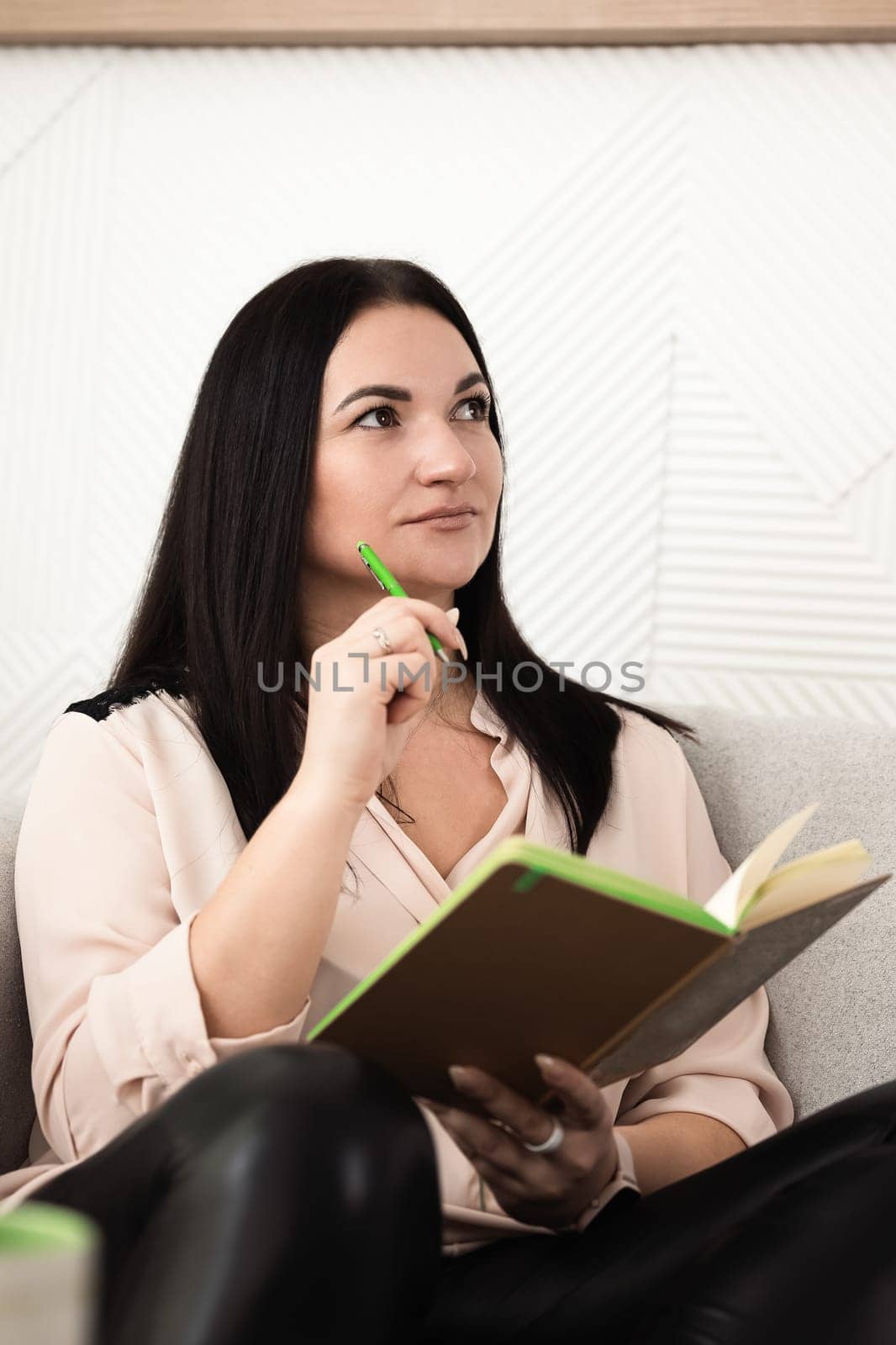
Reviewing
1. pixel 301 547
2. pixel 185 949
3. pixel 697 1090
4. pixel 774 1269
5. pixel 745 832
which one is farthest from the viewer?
pixel 745 832

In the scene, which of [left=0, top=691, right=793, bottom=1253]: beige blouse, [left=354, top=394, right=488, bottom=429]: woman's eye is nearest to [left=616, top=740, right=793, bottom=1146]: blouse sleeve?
[left=0, top=691, right=793, bottom=1253]: beige blouse

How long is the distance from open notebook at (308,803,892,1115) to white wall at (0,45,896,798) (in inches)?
53.6

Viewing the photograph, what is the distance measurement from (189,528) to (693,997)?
88 cm

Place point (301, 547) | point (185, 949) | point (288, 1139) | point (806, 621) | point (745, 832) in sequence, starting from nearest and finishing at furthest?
point (288, 1139)
point (185, 949)
point (301, 547)
point (745, 832)
point (806, 621)

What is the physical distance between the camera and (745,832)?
170cm

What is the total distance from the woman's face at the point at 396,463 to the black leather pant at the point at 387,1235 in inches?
28.7

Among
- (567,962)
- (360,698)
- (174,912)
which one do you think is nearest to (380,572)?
(360,698)

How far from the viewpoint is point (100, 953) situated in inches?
49.8

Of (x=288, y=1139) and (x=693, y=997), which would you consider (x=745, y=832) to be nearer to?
(x=693, y=997)

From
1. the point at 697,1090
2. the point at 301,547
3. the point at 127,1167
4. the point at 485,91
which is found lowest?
the point at 697,1090

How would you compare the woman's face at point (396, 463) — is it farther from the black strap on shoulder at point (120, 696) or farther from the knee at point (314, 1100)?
the knee at point (314, 1100)

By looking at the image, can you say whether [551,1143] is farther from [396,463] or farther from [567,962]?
[396,463]

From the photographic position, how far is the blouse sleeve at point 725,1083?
1440 millimetres

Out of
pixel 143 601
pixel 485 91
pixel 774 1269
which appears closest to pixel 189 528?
pixel 143 601
